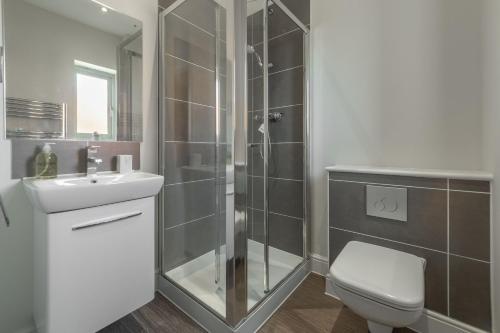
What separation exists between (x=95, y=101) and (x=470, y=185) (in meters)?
2.15

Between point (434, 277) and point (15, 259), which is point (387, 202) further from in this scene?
point (15, 259)

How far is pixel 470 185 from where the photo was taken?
43.3 inches

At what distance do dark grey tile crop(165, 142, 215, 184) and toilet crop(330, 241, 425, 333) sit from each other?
104cm

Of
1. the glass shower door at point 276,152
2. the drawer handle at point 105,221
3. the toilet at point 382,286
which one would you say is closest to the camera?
the toilet at point 382,286

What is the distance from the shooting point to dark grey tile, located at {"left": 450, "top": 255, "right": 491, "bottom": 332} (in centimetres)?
108

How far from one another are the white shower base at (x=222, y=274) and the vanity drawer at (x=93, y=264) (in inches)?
13.9

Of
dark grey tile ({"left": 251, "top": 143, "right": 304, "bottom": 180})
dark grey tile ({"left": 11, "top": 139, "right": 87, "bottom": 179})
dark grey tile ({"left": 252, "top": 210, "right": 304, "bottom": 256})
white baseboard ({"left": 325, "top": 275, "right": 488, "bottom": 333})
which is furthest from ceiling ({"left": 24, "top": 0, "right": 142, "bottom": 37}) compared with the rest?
white baseboard ({"left": 325, "top": 275, "right": 488, "bottom": 333})

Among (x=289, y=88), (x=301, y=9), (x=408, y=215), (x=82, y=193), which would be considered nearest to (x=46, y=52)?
(x=82, y=193)

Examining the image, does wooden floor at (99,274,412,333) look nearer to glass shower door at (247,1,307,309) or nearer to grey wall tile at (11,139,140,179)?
glass shower door at (247,1,307,309)

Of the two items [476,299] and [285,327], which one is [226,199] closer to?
[285,327]

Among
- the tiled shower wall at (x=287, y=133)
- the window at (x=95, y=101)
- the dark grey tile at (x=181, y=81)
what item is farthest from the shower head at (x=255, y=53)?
the window at (x=95, y=101)

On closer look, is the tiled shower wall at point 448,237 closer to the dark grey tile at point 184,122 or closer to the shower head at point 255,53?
the shower head at point 255,53

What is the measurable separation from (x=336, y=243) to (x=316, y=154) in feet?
2.31

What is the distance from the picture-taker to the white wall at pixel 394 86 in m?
1.26
